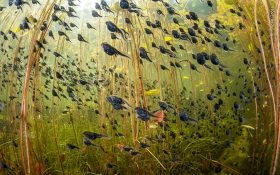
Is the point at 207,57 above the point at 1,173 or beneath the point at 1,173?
above

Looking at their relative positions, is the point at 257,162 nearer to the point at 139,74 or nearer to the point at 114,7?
the point at 139,74

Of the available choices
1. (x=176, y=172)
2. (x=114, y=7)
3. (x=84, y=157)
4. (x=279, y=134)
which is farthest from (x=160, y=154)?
(x=279, y=134)

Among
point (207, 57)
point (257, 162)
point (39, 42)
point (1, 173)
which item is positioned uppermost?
point (39, 42)

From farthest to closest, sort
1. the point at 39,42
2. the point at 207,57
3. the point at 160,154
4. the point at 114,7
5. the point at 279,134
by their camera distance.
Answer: the point at 160,154 < the point at 114,7 < the point at 207,57 < the point at 39,42 < the point at 279,134

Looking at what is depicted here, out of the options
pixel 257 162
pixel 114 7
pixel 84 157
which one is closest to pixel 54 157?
pixel 84 157

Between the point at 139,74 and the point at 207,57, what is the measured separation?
655 millimetres

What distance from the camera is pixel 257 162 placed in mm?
3676

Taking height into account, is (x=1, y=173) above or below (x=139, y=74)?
below

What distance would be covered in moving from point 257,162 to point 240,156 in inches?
12.0

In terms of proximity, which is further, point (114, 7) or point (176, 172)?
point (176, 172)

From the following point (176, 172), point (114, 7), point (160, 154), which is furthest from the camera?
point (176, 172)

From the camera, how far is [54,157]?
480 cm

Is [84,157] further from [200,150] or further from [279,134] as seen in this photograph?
[279,134]

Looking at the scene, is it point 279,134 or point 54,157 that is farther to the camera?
point 54,157
